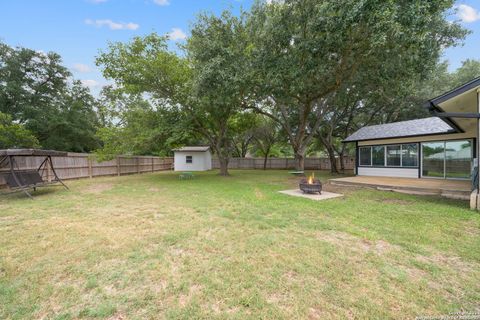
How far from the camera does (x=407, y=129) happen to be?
37.8 feet

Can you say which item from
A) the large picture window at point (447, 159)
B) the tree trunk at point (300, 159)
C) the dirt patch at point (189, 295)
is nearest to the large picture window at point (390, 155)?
the large picture window at point (447, 159)

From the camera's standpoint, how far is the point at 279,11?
815 cm

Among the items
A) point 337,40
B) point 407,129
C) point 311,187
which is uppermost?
point 337,40

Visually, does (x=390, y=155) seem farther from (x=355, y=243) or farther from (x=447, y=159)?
(x=355, y=243)

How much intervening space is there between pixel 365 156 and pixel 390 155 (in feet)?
4.76

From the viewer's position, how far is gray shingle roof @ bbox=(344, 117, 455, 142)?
1019 cm

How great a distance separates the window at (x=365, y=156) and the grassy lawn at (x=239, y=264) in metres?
8.28

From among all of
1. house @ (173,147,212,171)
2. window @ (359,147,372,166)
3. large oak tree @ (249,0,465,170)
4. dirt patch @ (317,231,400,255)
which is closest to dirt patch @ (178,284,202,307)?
dirt patch @ (317,231,400,255)

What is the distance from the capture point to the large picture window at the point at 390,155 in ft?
36.5

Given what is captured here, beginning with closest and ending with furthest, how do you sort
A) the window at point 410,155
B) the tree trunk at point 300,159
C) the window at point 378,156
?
1. the window at point 410,155
2. the window at point 378,156
3. the tree trunk at point 300,159

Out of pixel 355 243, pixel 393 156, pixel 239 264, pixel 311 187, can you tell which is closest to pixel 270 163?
pixel 393 156

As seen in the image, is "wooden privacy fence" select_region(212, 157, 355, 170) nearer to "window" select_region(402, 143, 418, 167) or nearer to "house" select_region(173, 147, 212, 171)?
"house" select_region(173, 147, 212, 171)

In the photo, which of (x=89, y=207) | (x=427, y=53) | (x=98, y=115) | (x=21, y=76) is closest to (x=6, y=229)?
(x=89, y=207)

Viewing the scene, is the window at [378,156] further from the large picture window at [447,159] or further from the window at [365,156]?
the large picture window at [447,159]
